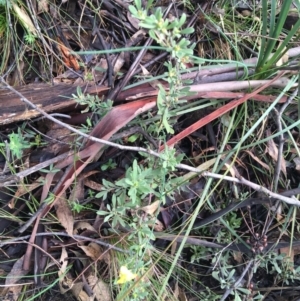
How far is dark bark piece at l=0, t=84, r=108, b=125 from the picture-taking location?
3.54ft

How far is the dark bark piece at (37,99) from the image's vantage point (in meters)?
1.08

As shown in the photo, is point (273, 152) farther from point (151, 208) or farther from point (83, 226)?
point (83, 226)

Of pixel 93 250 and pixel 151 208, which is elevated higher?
pixel 151 208

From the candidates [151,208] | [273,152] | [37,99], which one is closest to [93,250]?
[151,208]

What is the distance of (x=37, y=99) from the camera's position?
109cm

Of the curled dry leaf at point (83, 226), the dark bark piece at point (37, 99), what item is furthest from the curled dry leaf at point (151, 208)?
the dark bark piece at point (37, 99)

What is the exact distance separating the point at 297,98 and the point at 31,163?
2.50ft

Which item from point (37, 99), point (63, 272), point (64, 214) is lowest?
point (63, 272)

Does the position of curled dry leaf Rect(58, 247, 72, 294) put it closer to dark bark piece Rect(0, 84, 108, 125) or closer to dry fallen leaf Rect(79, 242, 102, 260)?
dry fallen leaf Rect(79, 242, 102, 260)

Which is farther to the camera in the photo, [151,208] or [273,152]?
[273,152]

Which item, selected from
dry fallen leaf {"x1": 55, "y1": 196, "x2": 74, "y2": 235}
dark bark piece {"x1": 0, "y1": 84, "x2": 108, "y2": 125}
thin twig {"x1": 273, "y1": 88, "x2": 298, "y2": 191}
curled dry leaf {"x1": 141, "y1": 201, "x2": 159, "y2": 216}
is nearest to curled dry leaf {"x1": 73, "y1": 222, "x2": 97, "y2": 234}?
dry fallen leaf {"x1": 55, "y1": 196, "x2": 74, "y2": 235}

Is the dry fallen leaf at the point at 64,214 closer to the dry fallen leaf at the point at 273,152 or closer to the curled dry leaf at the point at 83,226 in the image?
the curled dry leaf at the point at 83,226

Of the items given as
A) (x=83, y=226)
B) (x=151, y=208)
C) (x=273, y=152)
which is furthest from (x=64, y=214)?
(x=273, y=152)

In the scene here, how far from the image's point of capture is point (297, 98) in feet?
3.85
